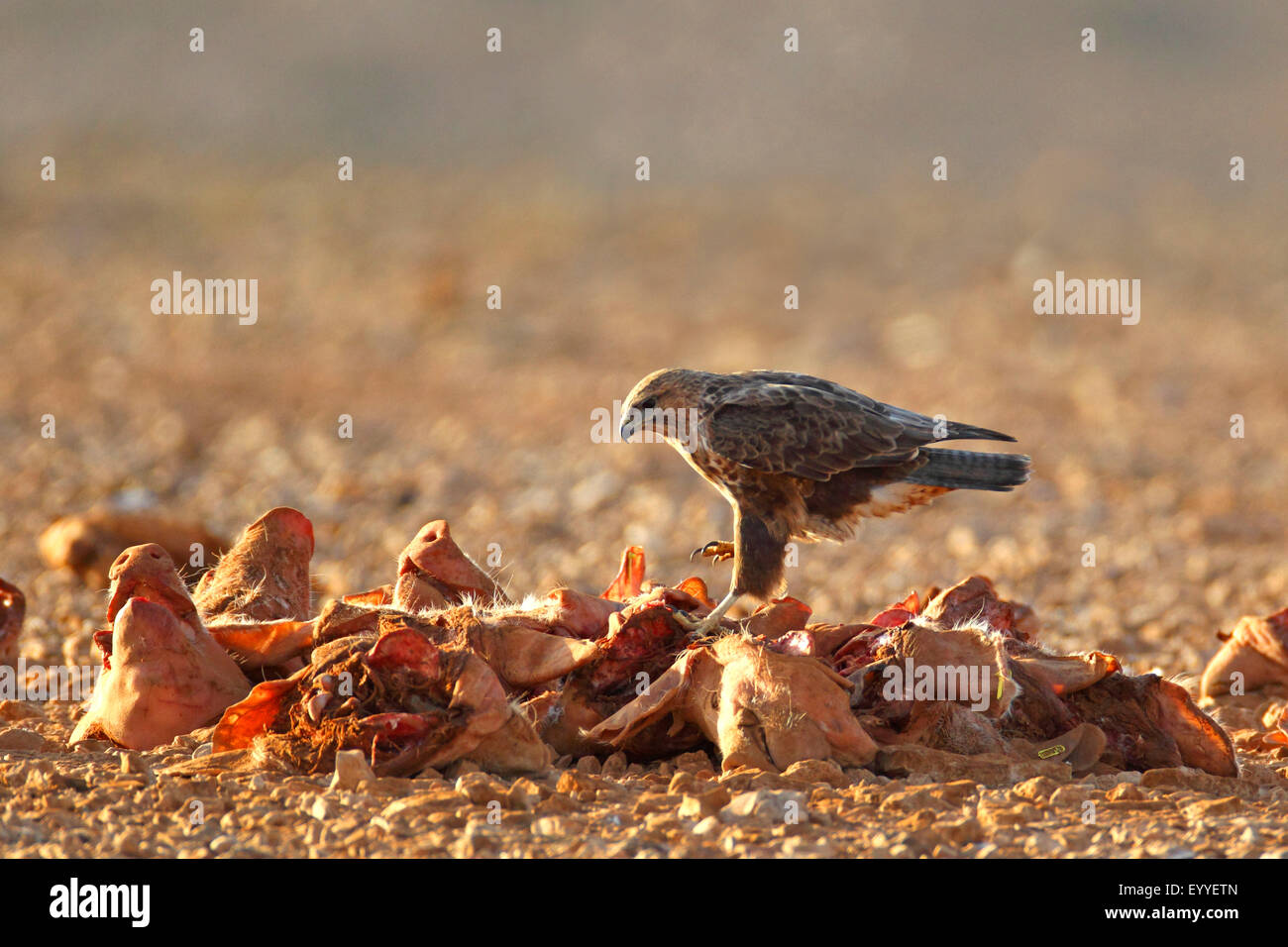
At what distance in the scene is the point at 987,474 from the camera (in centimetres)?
684

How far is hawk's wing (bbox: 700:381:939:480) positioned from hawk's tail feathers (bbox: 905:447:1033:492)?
0.11 meters

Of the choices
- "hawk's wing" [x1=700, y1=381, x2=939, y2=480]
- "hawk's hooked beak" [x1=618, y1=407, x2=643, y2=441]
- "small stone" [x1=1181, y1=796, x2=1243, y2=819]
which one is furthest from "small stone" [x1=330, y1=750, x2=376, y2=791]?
"hawk's hooked beak" [x1=618, y1=407, x2=643, y2=441]

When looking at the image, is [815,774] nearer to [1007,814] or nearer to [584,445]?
[1007,814]

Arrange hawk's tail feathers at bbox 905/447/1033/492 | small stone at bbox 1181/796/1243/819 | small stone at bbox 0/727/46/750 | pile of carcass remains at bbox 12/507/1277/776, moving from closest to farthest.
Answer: small stone at bbox 1181/796/1243/819, pile of carcass remains at bbox 12/507/1277/776, small stone at bbox 0/727/46/750, hawk's tail feathers at bbox 905/447/1033/492

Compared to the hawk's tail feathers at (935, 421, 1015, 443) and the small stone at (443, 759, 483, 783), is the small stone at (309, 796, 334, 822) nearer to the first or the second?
the small stone at (443, 759, 483, 783)

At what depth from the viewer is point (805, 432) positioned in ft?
21.9

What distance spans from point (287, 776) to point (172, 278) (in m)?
21.5

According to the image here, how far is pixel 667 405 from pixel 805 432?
2.21 ft

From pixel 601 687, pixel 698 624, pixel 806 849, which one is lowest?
pixel 806 849

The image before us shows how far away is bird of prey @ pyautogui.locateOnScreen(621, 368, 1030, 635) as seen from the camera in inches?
261

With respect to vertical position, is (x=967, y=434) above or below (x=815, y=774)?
above

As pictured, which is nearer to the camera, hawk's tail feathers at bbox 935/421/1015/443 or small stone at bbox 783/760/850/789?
small stone at bbox 783/760/850/789

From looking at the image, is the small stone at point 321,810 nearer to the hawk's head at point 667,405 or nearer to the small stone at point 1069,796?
the small stone at point 1069,796

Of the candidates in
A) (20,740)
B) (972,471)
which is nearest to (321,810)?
(20,740)
